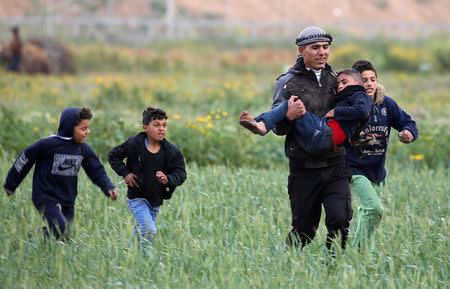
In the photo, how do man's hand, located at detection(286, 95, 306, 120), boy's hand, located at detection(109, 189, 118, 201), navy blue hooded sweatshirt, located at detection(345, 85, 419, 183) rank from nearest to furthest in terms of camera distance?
man's hand, located at detection(286, 95, 306, 120)
boy's hand, located at detection(109, 189, 118, 201)
navy blue hooded sweatshirt, located at detection(345, 85, 419, 183)

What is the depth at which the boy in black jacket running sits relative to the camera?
5.50 metres

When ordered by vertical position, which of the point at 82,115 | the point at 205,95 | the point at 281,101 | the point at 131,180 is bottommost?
the point at 131,180

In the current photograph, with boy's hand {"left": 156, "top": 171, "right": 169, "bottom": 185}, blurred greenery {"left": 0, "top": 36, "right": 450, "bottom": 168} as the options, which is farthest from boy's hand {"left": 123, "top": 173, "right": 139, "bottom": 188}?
blurred greenery {"left": 0, "top": 36, "right": 450, "bottom": 168}

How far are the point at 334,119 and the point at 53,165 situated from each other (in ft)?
7.25

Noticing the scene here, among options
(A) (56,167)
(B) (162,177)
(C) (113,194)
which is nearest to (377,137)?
(B) (162,177)

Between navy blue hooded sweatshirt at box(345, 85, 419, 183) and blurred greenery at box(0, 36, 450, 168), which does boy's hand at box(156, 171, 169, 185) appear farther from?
blurred greenery at box(0, 36, 450, 168)

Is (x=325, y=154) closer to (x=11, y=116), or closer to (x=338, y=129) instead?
(x=338, y=129)

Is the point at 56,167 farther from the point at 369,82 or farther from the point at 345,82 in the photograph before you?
the point at 369,82

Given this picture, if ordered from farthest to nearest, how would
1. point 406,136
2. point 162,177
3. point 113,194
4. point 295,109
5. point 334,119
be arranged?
point 406,136
point 113,194
point 162,177
point 334,119
point 295,109

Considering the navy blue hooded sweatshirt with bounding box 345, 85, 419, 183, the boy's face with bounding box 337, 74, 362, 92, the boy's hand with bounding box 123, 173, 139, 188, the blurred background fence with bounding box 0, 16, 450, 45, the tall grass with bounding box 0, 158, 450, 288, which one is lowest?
the tall grass with bounding box 0, 158, 450, 288

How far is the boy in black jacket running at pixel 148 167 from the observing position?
5496 millimetres

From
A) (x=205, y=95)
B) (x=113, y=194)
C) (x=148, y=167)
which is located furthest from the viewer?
(x=205, y=95)

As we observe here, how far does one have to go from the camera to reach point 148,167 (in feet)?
18.2

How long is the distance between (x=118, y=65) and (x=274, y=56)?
25.1 feet
